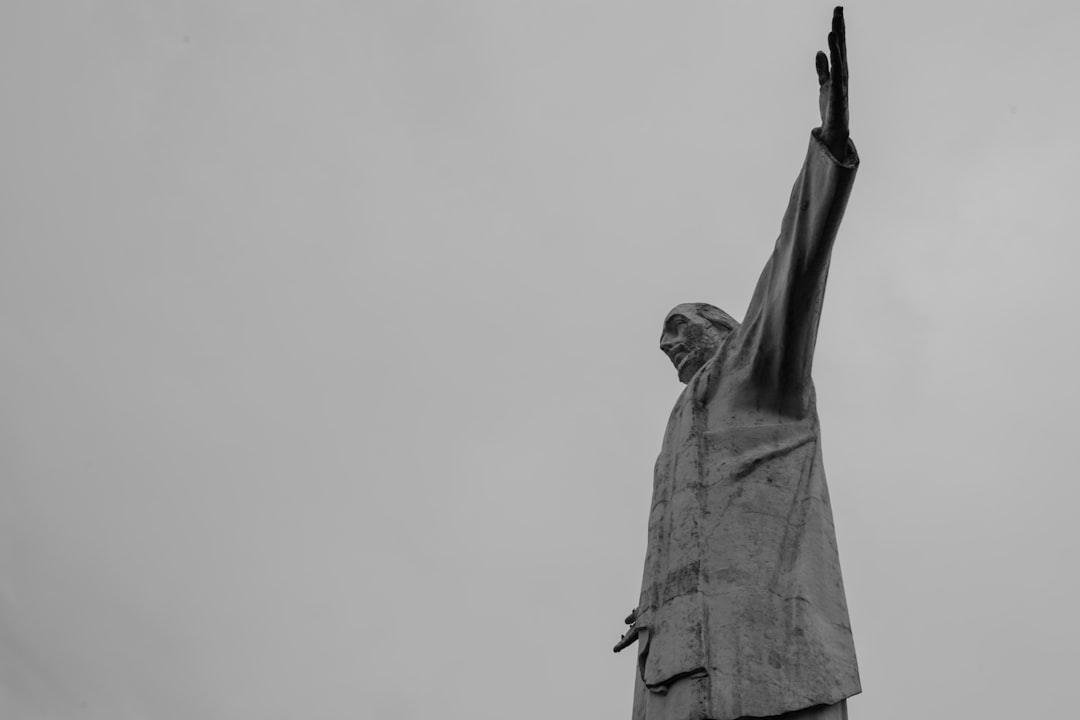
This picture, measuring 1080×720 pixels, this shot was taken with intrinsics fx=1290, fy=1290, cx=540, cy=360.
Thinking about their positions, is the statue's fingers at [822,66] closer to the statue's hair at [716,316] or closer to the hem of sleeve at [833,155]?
the hem of sleeve at [833,155]

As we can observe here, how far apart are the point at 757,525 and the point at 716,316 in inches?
102

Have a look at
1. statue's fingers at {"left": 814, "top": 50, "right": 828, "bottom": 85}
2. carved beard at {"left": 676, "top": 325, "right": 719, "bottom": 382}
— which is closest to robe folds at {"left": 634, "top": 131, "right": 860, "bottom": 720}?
statue's fingers at {"left": 814, "top": 50, "right": 828, "bottom": 85}

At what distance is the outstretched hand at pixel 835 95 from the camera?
25.9 ft

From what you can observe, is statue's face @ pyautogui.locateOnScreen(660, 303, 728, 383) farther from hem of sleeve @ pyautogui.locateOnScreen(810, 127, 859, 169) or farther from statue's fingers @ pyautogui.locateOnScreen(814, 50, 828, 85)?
statue's fingers @ pyautogui.locateOnScreen(814, 50, 828, 85)

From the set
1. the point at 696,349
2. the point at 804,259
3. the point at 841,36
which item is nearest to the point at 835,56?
the point at 841,36

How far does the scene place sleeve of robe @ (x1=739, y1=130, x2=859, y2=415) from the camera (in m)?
8.23

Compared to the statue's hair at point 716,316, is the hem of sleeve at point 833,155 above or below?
below

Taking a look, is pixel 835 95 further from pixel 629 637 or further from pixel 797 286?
pixel 629 637

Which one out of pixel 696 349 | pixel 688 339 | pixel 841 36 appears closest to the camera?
pixel 841 36

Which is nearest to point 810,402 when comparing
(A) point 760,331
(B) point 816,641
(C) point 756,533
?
(A) point 760,331

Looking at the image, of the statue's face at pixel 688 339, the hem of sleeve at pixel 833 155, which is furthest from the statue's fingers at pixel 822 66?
the statue's face at pixel 688 339

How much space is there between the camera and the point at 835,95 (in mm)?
8102

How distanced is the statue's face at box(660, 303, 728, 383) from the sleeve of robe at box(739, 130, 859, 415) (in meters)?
1.02

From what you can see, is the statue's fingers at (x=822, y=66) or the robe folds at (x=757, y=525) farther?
the statue's fingers at (x=822, y=66)
